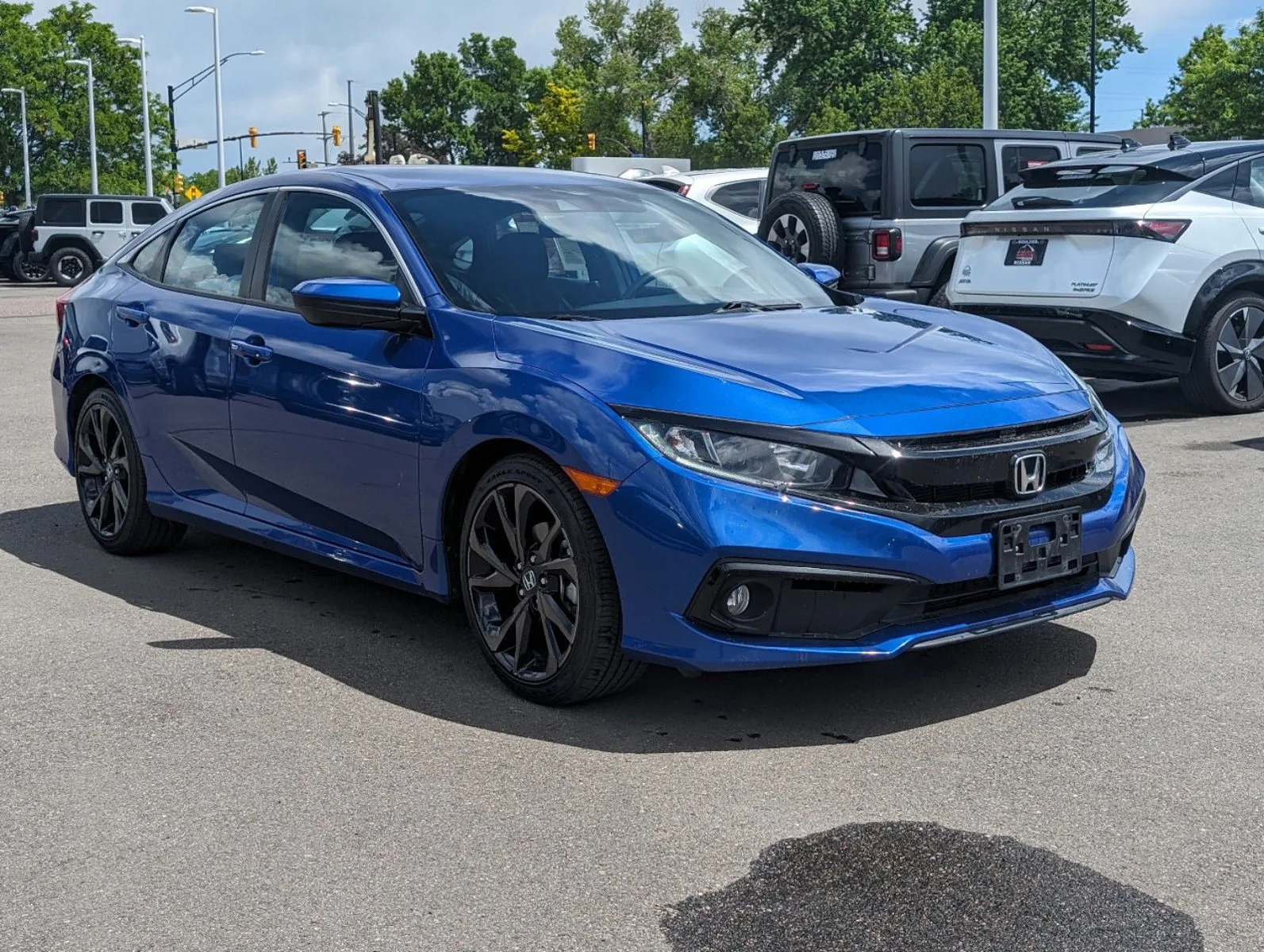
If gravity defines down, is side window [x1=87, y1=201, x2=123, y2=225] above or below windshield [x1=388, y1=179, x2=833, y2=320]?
above

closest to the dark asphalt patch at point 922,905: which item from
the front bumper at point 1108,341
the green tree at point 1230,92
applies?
the front bumper at point 1108,341

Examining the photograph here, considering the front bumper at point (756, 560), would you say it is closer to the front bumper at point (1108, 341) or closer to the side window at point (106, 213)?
the front bumper at point (1108, 341)

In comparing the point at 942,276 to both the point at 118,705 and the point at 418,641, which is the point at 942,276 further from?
the point at 118,705

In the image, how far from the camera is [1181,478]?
830cm

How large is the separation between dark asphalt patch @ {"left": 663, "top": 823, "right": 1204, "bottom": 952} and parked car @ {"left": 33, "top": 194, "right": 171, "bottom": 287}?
34.3 metres

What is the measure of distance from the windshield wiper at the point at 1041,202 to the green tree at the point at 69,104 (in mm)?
76742

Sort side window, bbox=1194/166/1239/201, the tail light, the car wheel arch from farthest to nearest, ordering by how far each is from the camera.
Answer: the tail light → side window, bbox=1194/166/1239/201 → the car wheel arch

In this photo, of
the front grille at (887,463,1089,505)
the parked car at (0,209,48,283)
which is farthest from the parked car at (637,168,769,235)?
the parked car at (0,209,48,283)

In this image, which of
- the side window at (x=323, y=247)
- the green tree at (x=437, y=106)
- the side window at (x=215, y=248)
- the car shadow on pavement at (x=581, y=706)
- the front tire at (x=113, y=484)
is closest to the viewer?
the car shadow on pavement at (x=581, y=706)

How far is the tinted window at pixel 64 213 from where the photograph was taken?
117 ft

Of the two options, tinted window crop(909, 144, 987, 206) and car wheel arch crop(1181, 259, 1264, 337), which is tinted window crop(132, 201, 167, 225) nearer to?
tinted window crop(909, 144, 987, 206)

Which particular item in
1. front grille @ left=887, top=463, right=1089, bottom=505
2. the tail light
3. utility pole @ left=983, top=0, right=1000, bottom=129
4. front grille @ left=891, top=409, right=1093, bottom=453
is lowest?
front grille @ left=887, top=463, right=1089, bottom=505

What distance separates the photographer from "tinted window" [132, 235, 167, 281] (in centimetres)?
667

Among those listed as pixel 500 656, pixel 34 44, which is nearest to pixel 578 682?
pixel 500 656
